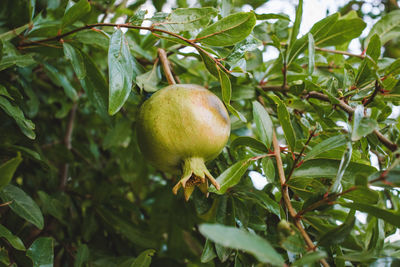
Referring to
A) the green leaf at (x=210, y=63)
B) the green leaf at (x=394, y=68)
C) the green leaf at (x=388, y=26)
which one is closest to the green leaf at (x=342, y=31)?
the green leaf at (x=388, y=26)

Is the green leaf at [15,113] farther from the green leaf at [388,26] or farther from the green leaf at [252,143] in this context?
the green leaf at [388,26]

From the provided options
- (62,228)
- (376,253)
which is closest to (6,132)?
(62,228)

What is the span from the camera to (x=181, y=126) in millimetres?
648

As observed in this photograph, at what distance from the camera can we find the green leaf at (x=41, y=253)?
2.38 feet

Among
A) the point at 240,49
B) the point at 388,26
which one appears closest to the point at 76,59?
the point at 240,49

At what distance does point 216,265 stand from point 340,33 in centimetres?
70

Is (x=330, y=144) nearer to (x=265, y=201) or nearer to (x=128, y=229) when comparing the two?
(x=265, y=201)

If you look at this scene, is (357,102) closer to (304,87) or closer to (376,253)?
(304,87)

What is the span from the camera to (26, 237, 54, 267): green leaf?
2.38ft

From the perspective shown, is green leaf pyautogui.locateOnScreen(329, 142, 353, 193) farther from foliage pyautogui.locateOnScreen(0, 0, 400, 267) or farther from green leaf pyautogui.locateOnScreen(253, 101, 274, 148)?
green leaf pyautogui.locateOnScreen(253, 101, 274, 148)

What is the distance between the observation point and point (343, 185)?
28.0 inches

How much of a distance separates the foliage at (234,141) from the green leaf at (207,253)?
0.01 meters

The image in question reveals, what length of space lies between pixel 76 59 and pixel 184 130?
0.37 metres

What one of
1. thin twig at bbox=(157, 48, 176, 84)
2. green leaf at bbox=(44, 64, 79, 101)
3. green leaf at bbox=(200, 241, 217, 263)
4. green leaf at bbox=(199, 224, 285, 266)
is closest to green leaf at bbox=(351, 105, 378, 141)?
green leaf at bbox=(199, 224, 285, 266)
